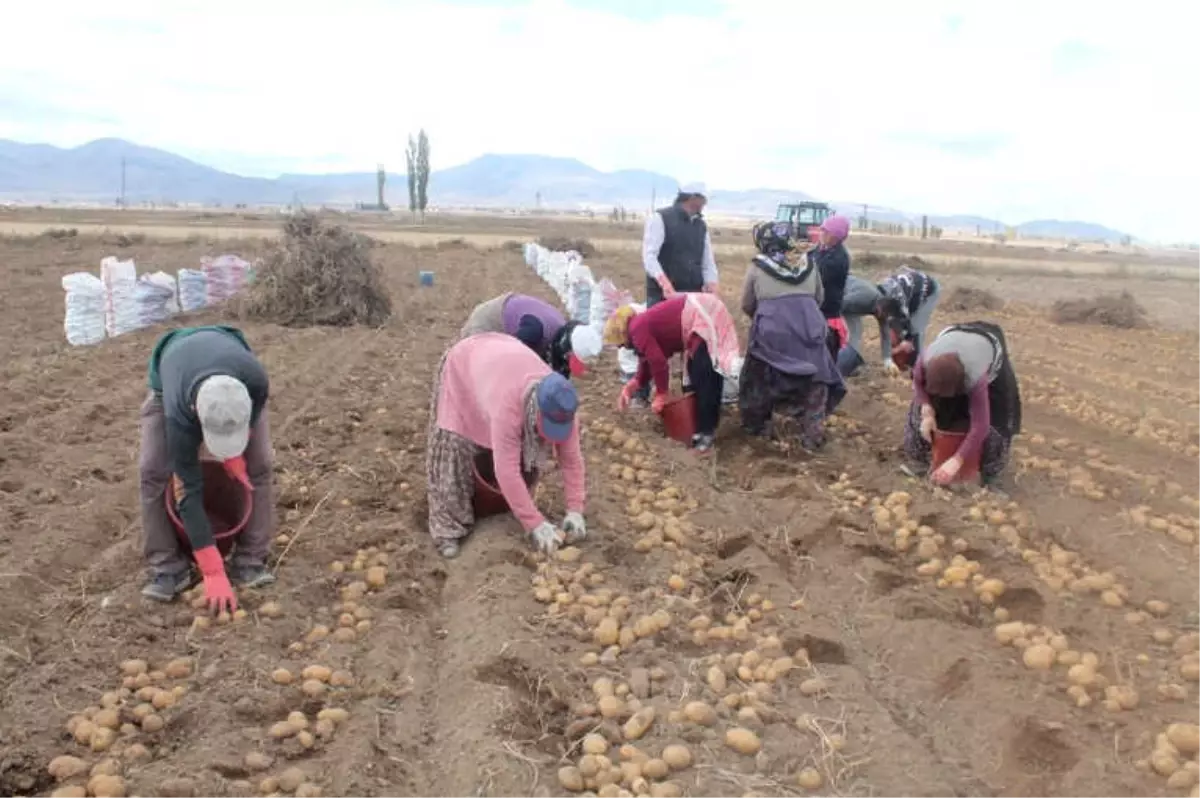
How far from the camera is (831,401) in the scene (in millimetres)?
6477

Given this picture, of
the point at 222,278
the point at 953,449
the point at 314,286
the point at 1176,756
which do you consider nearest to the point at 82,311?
the point at 314,286

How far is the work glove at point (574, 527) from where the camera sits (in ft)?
14.6

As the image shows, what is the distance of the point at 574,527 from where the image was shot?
446cm

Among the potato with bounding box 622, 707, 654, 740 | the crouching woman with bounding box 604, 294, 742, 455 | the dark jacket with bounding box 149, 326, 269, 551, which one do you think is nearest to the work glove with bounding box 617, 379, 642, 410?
the crouching woman with bounding box 604, 294, 742, 455

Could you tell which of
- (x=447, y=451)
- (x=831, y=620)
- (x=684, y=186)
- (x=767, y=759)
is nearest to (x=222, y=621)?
(x=447, y=451)

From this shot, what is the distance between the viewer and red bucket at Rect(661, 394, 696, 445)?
630 centimetres

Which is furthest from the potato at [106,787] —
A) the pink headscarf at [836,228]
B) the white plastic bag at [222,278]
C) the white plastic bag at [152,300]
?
the white plastic bag at [222,278]

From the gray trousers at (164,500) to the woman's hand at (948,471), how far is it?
134 inches

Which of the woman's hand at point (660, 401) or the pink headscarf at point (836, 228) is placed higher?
the pink headscarf at point (836, 228)

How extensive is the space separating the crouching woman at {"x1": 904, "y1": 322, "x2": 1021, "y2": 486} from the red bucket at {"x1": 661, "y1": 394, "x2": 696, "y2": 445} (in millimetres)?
1340

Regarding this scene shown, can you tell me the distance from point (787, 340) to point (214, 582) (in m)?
3.63

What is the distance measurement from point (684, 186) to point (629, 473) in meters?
2.50

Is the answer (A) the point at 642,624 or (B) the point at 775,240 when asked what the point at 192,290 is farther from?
(A) the point at 642,624

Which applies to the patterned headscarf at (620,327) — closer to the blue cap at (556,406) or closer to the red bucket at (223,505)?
the blue cap at (556,406)
